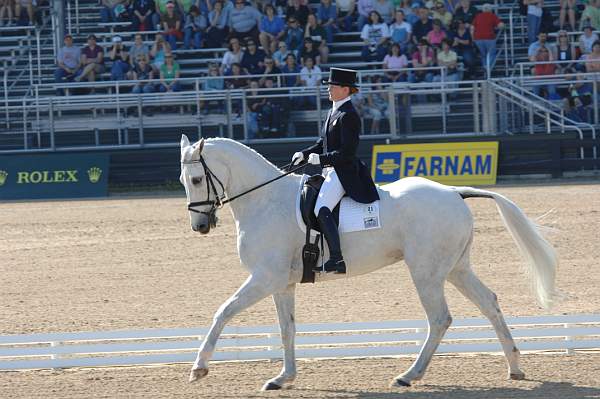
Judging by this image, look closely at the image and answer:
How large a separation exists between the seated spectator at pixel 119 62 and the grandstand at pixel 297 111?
401 millimetres

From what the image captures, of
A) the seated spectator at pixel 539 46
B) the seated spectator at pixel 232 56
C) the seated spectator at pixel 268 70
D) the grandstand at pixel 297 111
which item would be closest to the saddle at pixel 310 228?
the grandstand at pixel 297 111

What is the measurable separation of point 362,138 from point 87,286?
10.3 metres

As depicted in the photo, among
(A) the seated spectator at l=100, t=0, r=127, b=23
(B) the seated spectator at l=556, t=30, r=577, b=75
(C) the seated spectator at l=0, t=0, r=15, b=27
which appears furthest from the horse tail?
(C) the seated spectator at l=0, t=0, r=15, b=27

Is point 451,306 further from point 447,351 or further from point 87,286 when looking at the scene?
point 87,286

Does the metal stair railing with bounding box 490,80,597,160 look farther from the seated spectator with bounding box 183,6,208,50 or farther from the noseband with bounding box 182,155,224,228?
the noseband with bounding box 182,155,224,228

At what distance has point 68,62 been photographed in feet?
85.0

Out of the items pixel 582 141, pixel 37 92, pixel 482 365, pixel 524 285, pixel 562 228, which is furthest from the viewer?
pixel 37 92

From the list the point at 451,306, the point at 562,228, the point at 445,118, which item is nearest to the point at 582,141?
the point at 445,118

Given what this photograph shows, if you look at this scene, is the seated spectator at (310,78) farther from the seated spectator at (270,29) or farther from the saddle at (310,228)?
the saddle at (310,228)

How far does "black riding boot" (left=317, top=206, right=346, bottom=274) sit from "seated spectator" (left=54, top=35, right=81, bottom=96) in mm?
18509

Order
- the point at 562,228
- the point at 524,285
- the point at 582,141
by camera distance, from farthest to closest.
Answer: the point at 582,141
the point at 562,228
the point at 524,285

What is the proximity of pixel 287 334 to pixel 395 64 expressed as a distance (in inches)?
655

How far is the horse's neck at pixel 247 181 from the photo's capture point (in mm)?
8570

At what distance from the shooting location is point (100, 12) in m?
28.1
